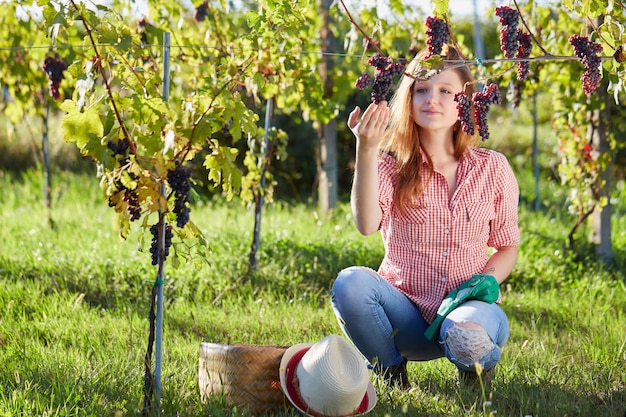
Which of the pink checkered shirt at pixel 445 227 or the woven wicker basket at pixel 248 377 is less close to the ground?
the pink checkered shirt at pixel 445 227

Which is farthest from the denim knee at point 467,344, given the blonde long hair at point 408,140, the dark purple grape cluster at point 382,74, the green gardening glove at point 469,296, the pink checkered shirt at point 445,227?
the dark purple grape cluster at point 382,74

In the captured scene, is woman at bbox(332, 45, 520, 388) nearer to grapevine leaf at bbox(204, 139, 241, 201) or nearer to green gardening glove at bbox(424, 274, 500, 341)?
green gardening glove at bbox(424, 274, 500, 341)

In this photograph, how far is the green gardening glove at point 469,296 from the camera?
2562 millimetres

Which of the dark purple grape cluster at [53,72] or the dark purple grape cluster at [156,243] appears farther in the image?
the dark purple grape cluster at [53,72]

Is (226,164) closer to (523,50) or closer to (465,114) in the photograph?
(465,114)

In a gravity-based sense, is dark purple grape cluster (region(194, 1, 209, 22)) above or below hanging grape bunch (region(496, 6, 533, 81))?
above

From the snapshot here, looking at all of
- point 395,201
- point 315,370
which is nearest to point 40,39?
point 395,201

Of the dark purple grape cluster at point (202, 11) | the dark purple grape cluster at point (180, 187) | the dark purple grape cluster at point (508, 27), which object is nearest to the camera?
the dark purple grape cluster at point (180, 187)

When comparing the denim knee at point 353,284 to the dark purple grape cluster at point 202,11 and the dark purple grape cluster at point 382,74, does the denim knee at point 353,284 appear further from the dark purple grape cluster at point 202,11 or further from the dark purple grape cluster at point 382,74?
the dark purple grape cluster at point 202,11

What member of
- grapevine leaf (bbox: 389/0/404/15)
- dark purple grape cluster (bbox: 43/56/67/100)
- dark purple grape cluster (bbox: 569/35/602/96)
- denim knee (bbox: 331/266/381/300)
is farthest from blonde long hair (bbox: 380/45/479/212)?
dark purple grape cluster (bbox: 43/56/67/100)

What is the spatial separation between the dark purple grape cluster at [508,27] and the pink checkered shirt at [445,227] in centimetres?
57

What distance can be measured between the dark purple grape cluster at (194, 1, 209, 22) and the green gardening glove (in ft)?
6.48

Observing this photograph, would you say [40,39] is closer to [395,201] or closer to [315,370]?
[395,201]

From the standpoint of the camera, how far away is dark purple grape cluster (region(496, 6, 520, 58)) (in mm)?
2256
